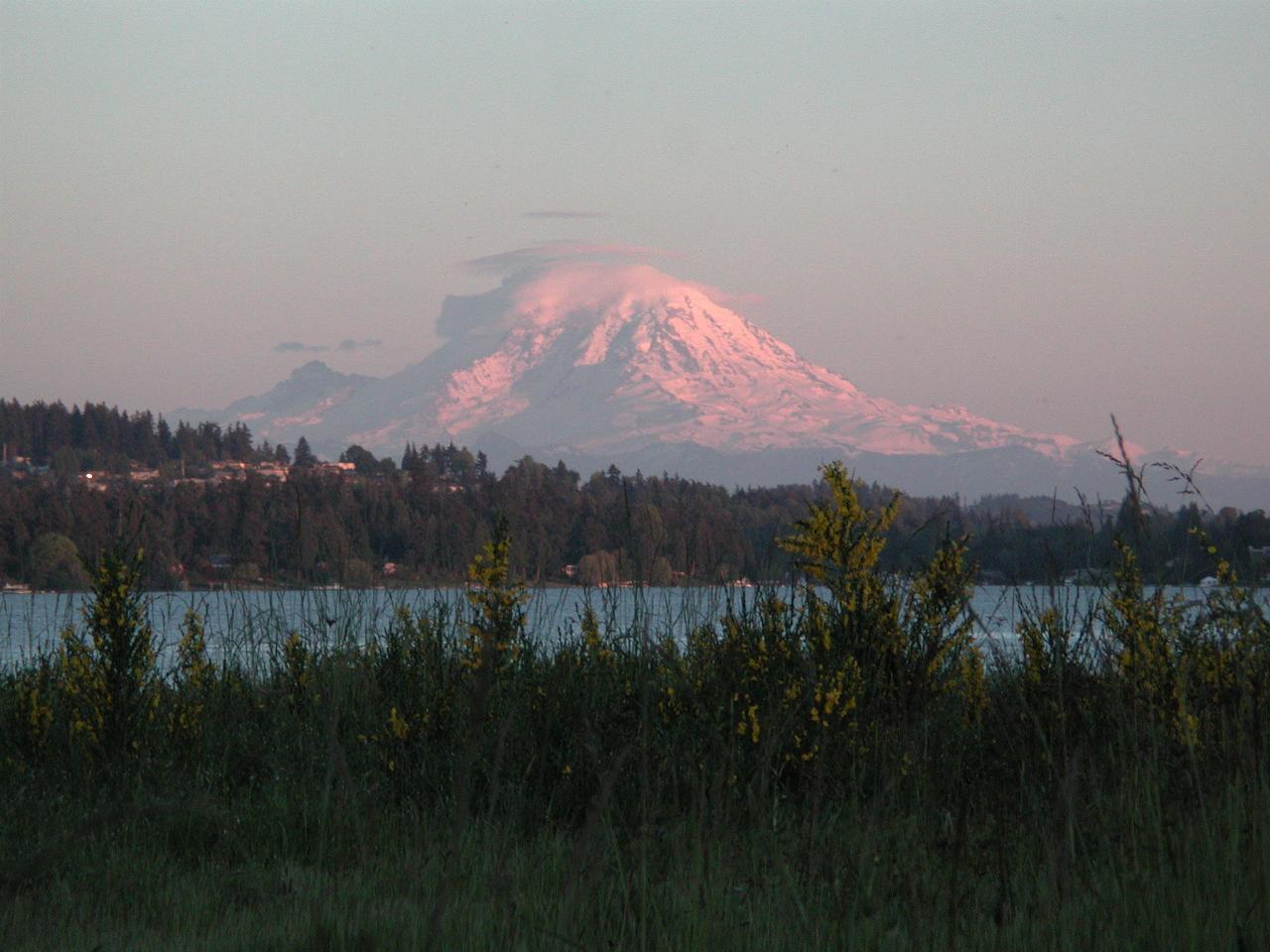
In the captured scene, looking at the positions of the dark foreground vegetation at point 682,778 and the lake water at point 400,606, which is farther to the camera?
the lake water at point 400,606

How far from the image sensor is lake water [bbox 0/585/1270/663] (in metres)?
7.80

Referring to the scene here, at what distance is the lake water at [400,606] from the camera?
7.80 m

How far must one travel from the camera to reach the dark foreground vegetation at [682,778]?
361 cm

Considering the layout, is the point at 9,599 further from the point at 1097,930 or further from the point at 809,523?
the point at 1097,930

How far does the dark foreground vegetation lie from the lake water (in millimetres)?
216

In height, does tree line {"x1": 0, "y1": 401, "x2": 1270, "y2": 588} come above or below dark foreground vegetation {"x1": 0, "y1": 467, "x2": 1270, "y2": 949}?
above

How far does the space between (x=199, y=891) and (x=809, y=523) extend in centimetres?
390

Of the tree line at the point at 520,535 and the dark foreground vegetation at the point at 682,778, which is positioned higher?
the tree line at the point at 520,535

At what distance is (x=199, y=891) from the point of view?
15.8ft

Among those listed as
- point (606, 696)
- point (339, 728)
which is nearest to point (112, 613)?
point (339, 728)

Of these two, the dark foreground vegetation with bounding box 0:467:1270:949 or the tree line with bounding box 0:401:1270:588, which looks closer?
the dark foreground vegetation with bounding box 0:467:1270:949

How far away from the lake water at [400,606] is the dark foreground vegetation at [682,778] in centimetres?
22

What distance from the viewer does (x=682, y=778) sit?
5734 millimetres

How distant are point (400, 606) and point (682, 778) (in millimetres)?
3663
